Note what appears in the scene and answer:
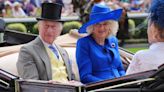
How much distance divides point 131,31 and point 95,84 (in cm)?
1196

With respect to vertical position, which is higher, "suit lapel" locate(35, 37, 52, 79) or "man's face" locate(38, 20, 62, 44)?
"man's face" locate(38, 20, 62, 44)

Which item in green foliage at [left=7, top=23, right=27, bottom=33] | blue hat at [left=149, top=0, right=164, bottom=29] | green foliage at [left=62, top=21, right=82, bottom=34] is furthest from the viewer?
green foliage at [left=7, top=23, right=27, bottom=33]

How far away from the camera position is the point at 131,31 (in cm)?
1532

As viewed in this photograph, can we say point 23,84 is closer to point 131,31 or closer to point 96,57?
point 96,57

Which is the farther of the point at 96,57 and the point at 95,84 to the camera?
the point at 96,57

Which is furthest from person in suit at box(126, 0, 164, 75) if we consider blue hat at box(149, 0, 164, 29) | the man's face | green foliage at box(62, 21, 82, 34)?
green foliage at box(62, 21, 82, 34)

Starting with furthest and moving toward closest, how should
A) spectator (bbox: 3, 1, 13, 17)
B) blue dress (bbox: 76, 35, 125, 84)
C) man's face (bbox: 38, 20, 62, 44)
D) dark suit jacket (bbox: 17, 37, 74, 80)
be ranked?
spectator (bbox: 3, 1, 13, 17)
blue dress (bbox: 76, 35, 125, 84)
man's face (bbox: 38, 20, 62, 44)
dark suit jacket (bbox: 17, 37, 74, 80)

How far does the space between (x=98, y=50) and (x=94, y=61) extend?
0.14m

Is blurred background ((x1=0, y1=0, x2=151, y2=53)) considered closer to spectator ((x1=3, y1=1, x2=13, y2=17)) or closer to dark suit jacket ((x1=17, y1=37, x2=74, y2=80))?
spectator ((x1=3, y1=1, x2=13, y2=17))

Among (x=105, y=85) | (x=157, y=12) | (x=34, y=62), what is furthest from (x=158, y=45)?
(x=34, y=62)

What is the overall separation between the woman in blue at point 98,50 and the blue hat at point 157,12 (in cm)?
124

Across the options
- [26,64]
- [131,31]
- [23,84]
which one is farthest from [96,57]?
[131,31]

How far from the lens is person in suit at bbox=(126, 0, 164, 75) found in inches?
134

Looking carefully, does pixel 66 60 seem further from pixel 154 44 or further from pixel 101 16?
pixel 154 44
